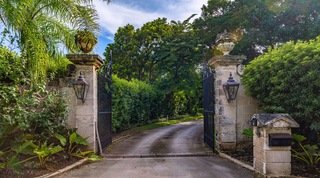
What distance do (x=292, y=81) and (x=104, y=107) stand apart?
5.07 m

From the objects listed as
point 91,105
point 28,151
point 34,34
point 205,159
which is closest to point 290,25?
point 205,159

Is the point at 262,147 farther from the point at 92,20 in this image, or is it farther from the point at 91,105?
the point at 92,20

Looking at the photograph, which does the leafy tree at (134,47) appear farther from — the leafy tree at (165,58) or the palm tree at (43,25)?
the palm tree at (43,25)

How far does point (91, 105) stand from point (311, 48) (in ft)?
16.5

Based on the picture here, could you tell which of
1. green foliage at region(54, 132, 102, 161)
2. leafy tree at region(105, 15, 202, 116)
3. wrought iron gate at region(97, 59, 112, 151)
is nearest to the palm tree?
wrought iron gate at region(97, 59, 112, 151)

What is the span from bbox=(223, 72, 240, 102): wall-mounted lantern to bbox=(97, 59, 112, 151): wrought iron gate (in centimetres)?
344

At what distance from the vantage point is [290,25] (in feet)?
40.5

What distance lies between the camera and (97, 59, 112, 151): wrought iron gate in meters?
6.84

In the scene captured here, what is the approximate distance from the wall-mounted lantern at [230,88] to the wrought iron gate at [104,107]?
3.44 metres

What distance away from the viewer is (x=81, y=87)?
5965 millimetres

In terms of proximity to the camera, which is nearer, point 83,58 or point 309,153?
point 309,153

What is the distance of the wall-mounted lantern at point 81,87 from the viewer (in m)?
5.86

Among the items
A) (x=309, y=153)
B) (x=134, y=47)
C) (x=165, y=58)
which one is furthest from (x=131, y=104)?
(x=134, y=47)

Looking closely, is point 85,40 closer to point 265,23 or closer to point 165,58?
point 165,58
